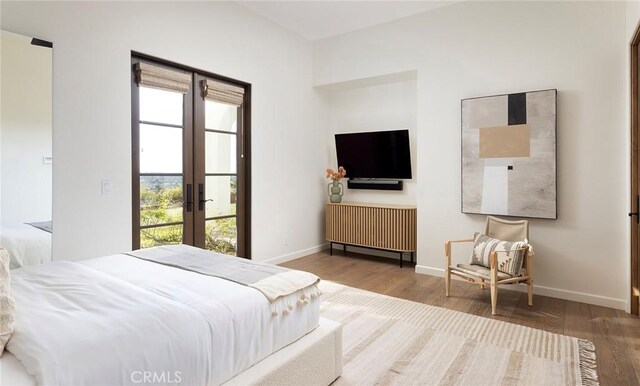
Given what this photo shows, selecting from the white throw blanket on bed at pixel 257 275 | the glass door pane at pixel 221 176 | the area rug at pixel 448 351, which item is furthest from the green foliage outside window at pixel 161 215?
the area rug at pixel 448 351

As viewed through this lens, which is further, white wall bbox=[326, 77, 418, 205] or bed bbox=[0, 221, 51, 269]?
white wall bbox=[326, 77, 418, 205]

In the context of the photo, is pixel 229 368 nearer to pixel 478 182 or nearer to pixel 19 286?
pixel 19 286

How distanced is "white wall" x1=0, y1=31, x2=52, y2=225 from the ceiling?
2332 millimetres

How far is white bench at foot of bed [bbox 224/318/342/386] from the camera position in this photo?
61.7 inches

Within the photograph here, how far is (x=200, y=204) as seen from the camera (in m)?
4.02

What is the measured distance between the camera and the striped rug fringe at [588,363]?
209 centimetres

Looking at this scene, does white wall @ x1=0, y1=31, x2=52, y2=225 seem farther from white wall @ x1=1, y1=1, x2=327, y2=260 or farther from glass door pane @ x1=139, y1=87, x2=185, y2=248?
glass door pane @ x1=139, y1=87, x2=185, y2=248

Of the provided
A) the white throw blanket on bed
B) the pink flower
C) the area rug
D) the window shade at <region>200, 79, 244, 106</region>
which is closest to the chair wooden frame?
the area rug

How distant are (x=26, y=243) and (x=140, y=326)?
2058 millimetres

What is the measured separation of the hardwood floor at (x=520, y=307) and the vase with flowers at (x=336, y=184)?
3.11 ft

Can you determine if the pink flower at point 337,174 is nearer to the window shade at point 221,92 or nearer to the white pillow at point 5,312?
the window shade at point 221,92

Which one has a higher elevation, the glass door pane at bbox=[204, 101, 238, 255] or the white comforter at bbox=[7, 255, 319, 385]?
the glass door pane at bbox=[204, 101, 238, 255]

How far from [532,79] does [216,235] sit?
3741 mm

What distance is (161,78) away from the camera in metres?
3.55
